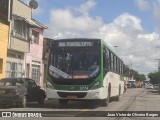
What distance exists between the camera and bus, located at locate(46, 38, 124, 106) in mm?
20500

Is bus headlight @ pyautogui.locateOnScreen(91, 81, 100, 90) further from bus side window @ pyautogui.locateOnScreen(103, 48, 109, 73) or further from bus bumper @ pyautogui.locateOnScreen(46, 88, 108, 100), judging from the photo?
bus side window @ pyautogui.locateOnScreen(103, 48, 109, 73)

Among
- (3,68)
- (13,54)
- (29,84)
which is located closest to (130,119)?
(29,84)

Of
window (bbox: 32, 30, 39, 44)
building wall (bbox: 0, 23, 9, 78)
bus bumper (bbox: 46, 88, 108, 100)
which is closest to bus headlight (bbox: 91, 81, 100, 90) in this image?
bus bumper (bbox: 46, 88, 108, 100)

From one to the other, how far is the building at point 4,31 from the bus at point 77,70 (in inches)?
505

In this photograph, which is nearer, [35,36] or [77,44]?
[77,44]

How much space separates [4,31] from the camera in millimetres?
33750

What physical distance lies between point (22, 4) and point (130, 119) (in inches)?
938

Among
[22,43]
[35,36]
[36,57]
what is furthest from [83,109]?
[36,57]

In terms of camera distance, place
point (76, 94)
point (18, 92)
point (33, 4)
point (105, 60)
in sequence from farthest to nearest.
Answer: point (33, 4)
point (105, 60)
point (18, 92)
point (76, 94)

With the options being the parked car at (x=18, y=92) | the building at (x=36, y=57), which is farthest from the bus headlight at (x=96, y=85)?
the building at (x=36, y=57)

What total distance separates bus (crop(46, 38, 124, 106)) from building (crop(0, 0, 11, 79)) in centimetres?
1282

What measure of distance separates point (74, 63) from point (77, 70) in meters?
0.39

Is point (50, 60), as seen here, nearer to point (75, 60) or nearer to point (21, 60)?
point (75, 60)

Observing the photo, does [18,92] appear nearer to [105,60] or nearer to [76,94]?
[76,94]
